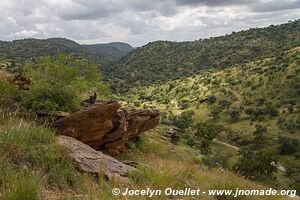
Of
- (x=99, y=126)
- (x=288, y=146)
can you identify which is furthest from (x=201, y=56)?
(x=99, y=126)

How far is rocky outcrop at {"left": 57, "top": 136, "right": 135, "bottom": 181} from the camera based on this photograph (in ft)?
25.6

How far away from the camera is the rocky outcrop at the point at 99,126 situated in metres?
13.6

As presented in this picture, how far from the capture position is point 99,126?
1498 centimetres

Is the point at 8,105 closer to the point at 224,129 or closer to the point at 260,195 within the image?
the point at 260,195

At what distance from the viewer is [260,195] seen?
814cm

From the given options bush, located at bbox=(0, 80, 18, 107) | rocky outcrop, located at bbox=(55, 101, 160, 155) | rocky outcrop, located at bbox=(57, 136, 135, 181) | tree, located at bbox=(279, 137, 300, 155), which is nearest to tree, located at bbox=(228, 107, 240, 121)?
tree, located at bbox=(279, 137, 300, 155)

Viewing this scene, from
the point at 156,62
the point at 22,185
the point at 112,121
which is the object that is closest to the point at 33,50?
the point at 156,62

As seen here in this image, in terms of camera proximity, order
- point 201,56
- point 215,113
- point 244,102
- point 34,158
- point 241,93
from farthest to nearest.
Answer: point 201,56, point 241,93, point 244,102, point 215,113, point 34,158

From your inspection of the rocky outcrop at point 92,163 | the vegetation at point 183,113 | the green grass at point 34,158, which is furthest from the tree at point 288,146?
the green grass at point 34,158

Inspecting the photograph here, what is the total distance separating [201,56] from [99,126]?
449ft

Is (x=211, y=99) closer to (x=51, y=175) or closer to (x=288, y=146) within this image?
(x=288, y=146)

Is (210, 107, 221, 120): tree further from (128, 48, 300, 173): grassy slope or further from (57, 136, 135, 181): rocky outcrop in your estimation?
(57, 136, 135, 181): rocky outcrop

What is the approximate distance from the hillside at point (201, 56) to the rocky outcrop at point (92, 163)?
110516 millimetres

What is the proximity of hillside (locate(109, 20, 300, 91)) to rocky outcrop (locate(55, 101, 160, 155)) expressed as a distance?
338 feet
